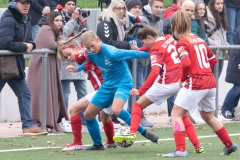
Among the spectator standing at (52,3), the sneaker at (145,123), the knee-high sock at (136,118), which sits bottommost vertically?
the sneaker at (145,123)

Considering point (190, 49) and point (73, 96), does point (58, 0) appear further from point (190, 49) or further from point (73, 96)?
point (190, 49)

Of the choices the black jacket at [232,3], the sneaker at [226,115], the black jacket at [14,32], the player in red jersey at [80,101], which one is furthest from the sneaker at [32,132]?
the black jacket at [232,3]

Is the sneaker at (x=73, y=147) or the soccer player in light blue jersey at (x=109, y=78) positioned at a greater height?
the soccer player in light blue jersey at (x=109, y=78)

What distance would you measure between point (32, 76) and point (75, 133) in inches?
88.8

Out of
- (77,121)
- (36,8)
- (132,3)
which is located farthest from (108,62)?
(36,8)

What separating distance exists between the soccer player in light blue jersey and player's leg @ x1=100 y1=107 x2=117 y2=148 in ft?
0.71

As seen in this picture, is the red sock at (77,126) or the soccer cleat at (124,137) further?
the red sock at (77,126)

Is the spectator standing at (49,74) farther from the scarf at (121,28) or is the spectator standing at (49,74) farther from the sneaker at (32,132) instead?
the scarf at (121,28)

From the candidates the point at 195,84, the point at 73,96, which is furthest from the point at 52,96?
the point at 195,84

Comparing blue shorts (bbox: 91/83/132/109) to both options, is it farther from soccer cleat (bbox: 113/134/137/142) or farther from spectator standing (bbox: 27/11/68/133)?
spectator standing (bbox: 27/11/68/133)

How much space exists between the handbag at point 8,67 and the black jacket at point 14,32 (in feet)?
0.32

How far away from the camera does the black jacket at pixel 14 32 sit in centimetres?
1102

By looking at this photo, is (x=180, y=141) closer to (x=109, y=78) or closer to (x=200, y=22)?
(x=109, y=78)

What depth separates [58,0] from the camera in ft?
48.6
